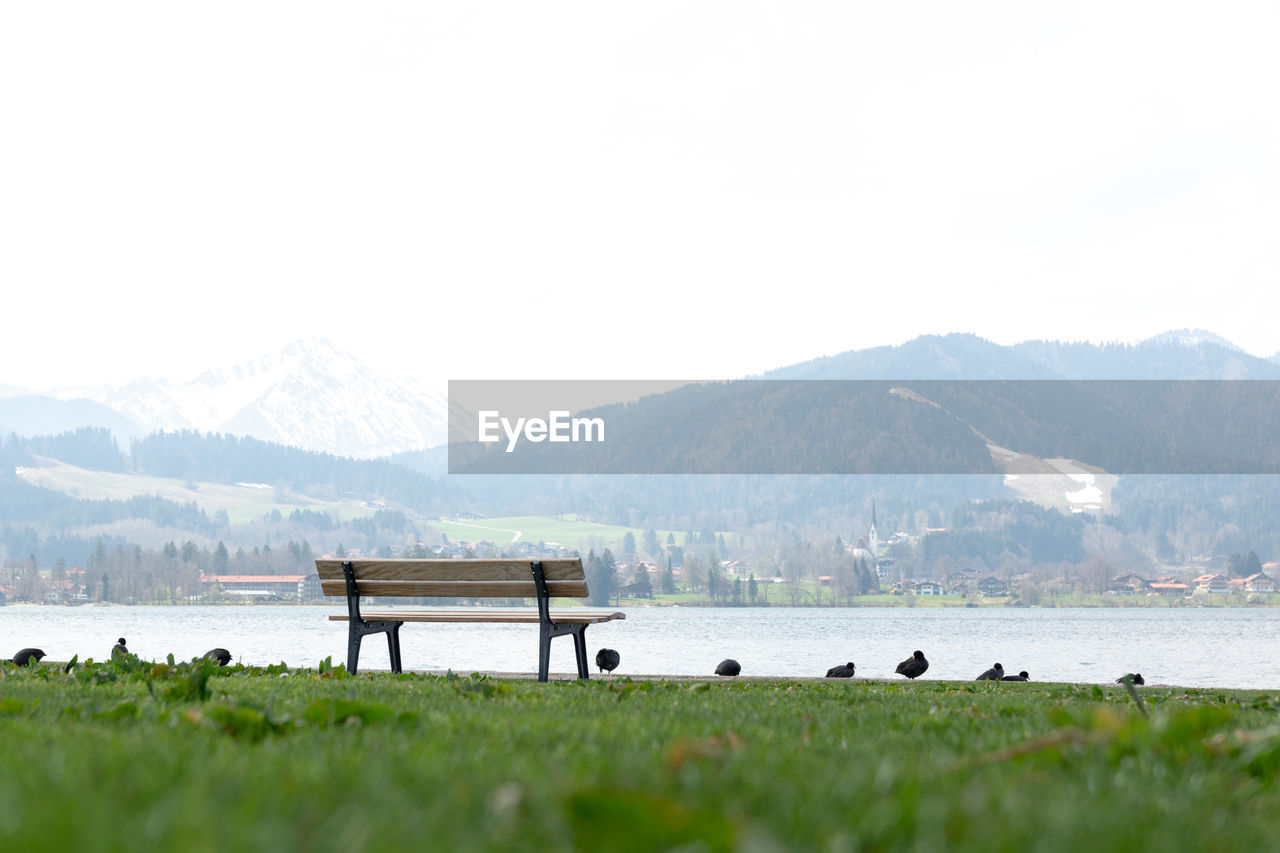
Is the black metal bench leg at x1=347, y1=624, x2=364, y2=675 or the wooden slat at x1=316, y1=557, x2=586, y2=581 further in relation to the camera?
the black metal bench leg at x1=347, y1=624, x2=364, y2=675

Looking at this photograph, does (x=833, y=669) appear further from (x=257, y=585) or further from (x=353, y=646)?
(x=257, y=585)

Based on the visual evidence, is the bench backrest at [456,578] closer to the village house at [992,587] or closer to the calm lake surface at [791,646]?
the calm lake surface at [791,646]

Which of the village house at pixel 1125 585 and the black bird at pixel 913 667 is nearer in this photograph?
the black bird at pixel 913 667

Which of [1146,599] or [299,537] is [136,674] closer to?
[1146,599]

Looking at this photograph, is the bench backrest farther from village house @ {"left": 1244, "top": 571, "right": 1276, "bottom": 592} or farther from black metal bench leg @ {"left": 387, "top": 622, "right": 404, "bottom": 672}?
village house @ {"left": 1244, "top": 571, "right": 1276, "bottom": 592}

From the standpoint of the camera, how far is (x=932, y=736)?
3195 mm

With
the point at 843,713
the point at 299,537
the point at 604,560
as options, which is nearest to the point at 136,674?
the point at 843,713

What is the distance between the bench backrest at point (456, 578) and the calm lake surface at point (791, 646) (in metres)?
14.1

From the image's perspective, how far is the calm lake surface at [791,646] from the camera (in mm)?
41156

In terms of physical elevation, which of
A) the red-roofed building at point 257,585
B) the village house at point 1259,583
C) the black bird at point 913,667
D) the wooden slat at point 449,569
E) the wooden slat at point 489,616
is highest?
the wooden slat at point 449,569

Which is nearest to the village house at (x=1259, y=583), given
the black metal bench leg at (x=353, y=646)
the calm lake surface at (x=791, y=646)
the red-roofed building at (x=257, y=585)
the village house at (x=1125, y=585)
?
the village house at (x=1125, y=585)

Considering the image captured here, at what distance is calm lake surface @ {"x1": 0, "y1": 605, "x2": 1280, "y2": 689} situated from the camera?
135ft

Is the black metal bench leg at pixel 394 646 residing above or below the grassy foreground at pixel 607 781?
below

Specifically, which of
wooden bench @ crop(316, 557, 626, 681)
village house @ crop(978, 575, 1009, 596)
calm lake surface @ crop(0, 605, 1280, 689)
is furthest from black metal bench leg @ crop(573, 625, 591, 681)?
village house @ crop(978, 575, 1009, 596)
